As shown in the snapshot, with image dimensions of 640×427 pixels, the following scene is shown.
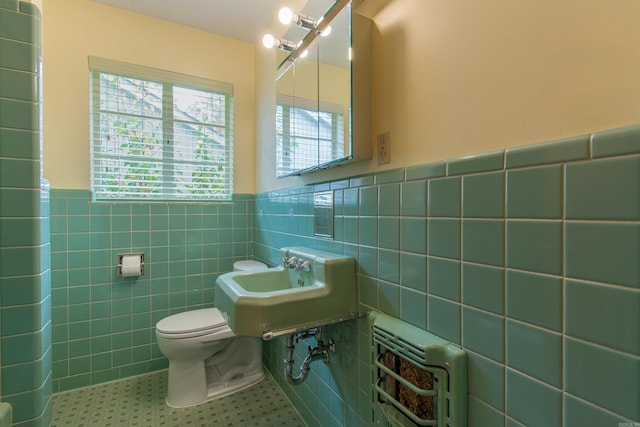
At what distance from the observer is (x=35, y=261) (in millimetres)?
993

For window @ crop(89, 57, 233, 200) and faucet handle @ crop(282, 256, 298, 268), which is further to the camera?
window @ crop(89, 57, 233, 200)

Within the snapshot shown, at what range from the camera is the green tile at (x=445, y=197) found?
0.81m

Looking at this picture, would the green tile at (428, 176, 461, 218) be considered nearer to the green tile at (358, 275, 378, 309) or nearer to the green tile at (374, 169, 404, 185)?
the green tile at (374, 169, 404, 185)

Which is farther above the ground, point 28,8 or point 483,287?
point 28,8

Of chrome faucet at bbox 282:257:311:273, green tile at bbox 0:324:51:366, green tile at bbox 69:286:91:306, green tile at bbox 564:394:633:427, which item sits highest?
chrome faucet at bbox 282:257:311:273

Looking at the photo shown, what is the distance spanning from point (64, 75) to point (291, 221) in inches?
68.0

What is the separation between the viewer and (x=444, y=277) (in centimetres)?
84

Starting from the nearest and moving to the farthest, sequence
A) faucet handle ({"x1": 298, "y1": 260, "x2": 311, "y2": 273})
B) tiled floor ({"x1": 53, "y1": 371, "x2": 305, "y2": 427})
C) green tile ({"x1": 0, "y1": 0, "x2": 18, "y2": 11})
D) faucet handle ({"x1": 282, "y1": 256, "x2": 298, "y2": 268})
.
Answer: green tile ({"x1": 0, "y1": 0, "x2": 18, "y2": 11}) < faucet handle ({"x1": 298, "y1": 260, "x2": 311, "y2": 273}) < faucet handle ({"x1": 282, "y1": 256, "x2": 298, "y2": 268}) < tiled floor ({"x1": 53, "y1": 371, "x2": 305, "y2": 427})

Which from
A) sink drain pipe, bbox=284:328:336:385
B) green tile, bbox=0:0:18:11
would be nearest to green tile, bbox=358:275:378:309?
sink drain pipe, bbox=284:328:336:385

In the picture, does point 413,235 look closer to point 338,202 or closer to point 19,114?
point 338,202

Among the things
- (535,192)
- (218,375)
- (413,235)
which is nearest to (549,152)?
(535,192)

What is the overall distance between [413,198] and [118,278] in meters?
2.06

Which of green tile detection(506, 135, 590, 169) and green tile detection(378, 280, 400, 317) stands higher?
green tile detection(506, 135, 590, 169)

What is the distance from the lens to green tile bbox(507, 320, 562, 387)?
611 millimetres
